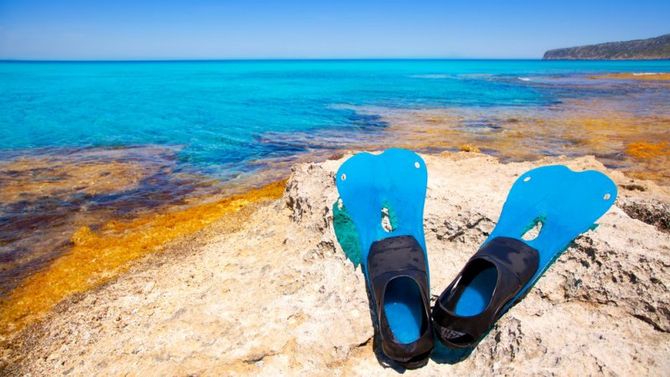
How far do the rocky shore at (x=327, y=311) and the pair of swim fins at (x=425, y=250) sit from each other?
7.0 inches

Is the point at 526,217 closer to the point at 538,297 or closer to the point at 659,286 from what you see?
the point at 538,297

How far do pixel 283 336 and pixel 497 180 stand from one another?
395 cm

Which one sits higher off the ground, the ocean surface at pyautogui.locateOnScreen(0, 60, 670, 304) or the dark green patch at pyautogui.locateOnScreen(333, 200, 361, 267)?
the dark green patch at pyautogui.locateOnScreen(333, 200, 361, 267)

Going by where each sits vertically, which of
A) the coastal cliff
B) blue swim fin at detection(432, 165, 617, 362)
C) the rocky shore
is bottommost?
the rocky shore

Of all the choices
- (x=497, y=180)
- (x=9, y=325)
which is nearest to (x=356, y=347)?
(x=497, y=180)

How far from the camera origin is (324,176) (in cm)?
579

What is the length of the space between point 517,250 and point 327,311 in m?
1.71

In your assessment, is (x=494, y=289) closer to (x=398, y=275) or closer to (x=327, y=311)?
(x=398, y=275)

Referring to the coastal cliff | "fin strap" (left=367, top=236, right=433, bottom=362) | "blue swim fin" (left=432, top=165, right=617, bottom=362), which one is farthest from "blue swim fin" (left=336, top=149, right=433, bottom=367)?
the coastal cliff

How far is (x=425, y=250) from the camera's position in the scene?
141 inches

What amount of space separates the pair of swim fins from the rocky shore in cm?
18

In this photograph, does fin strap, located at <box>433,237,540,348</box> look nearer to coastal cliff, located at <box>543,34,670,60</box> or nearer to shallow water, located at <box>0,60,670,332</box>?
shallow water, located at <box>0,60,670,332</box>

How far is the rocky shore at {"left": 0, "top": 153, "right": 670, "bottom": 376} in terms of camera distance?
2.83 m

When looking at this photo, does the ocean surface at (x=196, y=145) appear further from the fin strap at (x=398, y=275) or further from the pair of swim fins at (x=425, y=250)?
the fin strap at (x=398, y=275)
